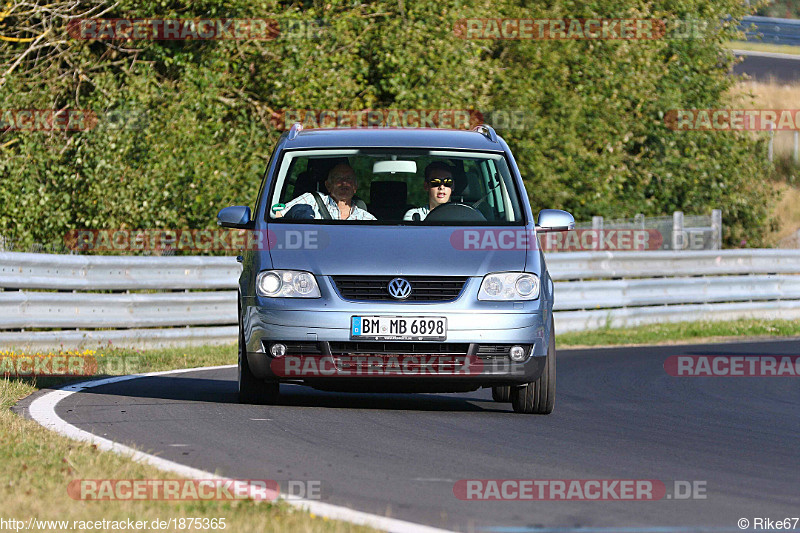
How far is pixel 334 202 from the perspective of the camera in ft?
31.0

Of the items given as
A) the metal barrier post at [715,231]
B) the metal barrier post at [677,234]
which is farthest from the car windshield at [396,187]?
the metal barrier post at [715,231]

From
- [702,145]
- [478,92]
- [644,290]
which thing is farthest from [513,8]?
[644,290]

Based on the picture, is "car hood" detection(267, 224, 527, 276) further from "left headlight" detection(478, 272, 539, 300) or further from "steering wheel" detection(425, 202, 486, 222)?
"steering wheel" detection(425, 202, 486, 222)

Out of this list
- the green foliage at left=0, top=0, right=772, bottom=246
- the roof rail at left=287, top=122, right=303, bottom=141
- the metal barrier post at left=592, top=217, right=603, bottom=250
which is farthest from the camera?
the metal barrier post at left=592, top=217, right=603, bottom=250

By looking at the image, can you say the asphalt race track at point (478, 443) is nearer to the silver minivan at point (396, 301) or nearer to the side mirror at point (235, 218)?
the silver minivan at point (396, 301)

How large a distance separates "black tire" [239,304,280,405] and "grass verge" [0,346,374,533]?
1.57m

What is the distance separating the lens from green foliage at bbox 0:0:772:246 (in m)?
19.1

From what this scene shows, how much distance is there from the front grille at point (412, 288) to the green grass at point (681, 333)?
9.14 m

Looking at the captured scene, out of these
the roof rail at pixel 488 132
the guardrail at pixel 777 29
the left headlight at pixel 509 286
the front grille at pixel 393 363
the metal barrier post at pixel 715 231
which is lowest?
the metal barrier post at pixel 715 231

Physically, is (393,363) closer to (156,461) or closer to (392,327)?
(392,327)

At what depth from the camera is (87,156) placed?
62.7ft

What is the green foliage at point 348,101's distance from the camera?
19.1m

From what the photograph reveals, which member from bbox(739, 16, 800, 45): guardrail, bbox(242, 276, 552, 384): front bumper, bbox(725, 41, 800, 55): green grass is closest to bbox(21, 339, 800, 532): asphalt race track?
bbox(242, 276, 552, 384): front bumper

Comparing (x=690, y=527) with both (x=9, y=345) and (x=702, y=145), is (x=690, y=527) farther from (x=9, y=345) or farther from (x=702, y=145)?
(x=702, y=145)
